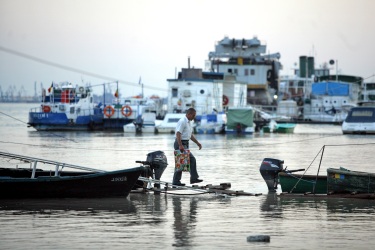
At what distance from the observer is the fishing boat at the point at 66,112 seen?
72.7 meters

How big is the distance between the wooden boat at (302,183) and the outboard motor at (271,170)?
→ 340 mm

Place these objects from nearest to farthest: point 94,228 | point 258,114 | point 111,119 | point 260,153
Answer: point 94,228 < point 260,153 < point 111,119 < point 258,114

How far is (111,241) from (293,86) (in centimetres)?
12317

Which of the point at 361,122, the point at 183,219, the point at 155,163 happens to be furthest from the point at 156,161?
the point at 361,122

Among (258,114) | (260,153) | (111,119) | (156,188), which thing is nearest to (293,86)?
(258,114)

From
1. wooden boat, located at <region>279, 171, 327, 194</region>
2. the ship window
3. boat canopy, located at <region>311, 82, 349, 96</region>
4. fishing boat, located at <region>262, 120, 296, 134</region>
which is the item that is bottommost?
wooden boat, located at <region>279, 171, 327, 194</region>

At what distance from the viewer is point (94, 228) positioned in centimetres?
1521

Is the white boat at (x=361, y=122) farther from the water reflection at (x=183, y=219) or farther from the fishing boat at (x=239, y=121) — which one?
the water reflection at (x=183, y=219)

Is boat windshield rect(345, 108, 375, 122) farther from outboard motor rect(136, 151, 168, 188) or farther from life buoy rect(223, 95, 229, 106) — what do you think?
outboard motor rect(136, 151, 168, 188)

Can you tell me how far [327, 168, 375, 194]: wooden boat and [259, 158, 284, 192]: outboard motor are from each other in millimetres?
1514

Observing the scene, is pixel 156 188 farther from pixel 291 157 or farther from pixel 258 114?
pixel 258 114

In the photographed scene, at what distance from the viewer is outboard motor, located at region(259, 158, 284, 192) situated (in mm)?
20858

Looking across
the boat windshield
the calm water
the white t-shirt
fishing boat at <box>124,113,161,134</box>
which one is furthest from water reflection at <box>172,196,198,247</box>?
the boat windshield

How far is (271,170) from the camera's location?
20.9 metres
